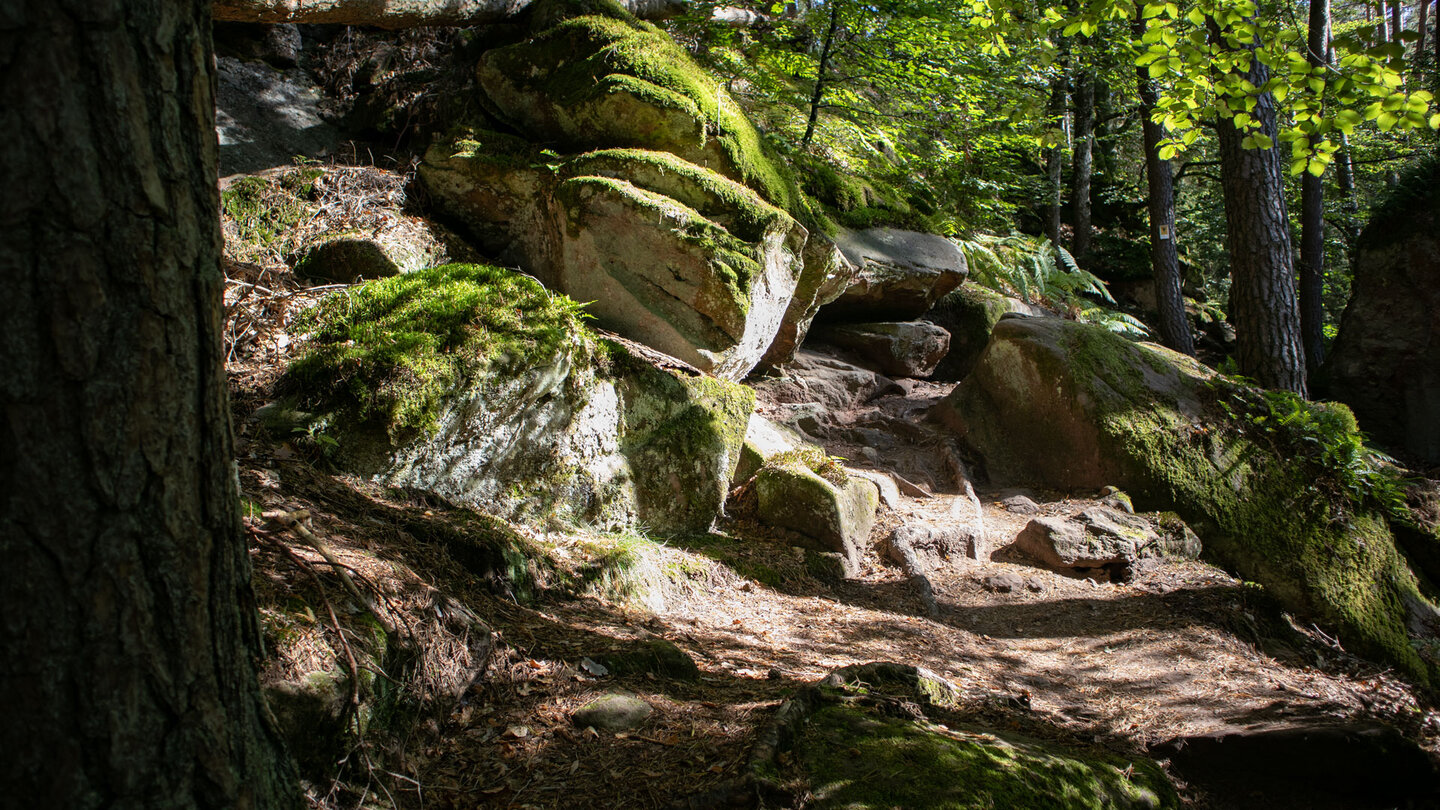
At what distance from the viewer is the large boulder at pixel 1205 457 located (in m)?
6.39

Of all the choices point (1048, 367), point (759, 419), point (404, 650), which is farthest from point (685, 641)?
point (1048, 367)

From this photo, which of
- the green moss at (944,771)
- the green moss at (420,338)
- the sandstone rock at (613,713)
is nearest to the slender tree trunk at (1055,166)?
the green moss at (420,338)

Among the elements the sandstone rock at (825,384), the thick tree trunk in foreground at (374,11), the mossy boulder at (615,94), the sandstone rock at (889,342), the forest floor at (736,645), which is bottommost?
the forest floor at (736,645)

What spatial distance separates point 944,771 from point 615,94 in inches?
223

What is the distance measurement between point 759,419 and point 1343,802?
484cm

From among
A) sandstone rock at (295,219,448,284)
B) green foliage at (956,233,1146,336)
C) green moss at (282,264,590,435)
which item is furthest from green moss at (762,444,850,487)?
green foliage at (956,233,1146,336)

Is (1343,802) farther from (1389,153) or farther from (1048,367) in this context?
(1389,153)

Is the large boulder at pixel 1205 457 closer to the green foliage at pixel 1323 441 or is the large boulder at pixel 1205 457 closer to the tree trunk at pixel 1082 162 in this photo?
the green foliage at pixel 1323 441

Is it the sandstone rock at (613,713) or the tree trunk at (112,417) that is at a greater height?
the tree trunk at (112,417)

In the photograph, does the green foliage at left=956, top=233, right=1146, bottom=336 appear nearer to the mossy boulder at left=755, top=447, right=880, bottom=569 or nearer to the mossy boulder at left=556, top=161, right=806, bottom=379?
the mossy boulder at left=556, top=161, right=806, bottom=379

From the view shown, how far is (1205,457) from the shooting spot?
7.27 meters

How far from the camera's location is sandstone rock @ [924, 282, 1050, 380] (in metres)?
10.4

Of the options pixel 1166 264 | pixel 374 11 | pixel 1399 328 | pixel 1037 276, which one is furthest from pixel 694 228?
pixel 1399 328

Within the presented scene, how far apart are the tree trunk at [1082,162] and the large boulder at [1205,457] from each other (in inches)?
307
